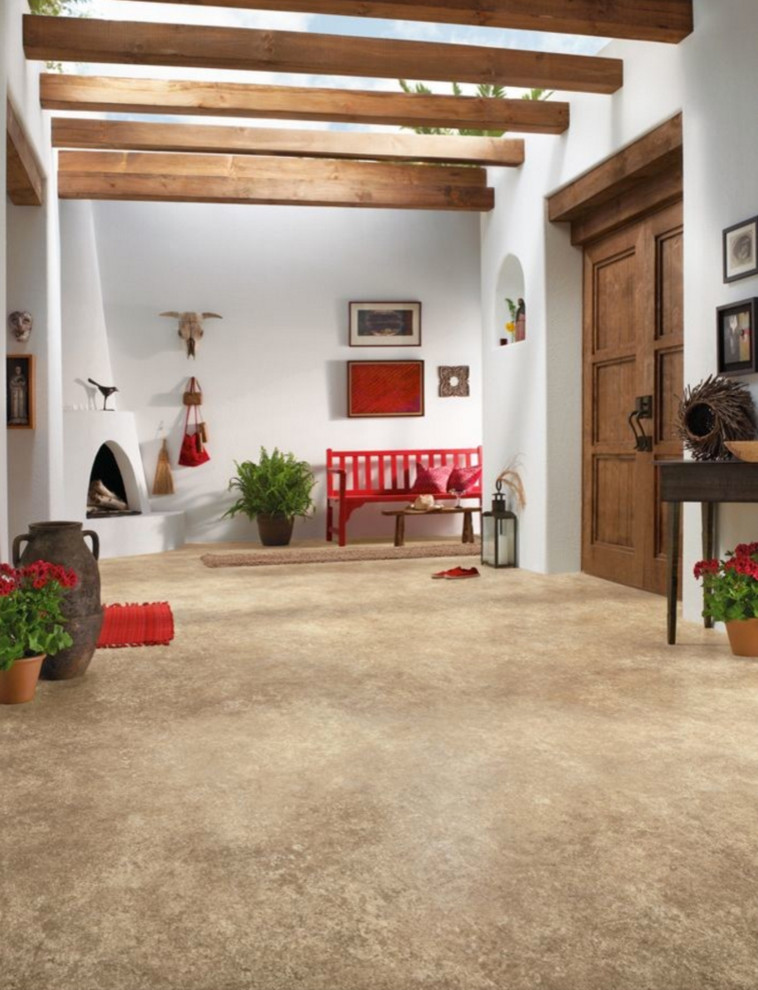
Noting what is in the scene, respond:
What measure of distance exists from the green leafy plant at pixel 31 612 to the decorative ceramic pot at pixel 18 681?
3cm

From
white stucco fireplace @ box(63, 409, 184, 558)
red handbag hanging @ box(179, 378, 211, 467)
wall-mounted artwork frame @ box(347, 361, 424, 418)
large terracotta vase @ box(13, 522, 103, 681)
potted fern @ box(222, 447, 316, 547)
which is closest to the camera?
large terracotta vase @ box(13, 522, 103, 681)

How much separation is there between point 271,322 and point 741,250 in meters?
5.79

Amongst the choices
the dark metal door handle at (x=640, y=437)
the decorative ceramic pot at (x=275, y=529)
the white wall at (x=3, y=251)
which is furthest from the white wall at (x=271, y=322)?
the white wall at (x=3, y=251)

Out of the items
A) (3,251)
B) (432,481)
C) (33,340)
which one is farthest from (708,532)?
→ (432,481)

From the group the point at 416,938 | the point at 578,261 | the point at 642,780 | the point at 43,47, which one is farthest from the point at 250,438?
the point at 416,938

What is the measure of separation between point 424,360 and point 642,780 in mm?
7470

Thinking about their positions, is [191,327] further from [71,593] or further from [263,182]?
[71,593]

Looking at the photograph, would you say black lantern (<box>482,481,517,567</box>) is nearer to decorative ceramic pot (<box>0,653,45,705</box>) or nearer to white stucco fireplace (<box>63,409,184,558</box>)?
white stucco fireplace (<box>63,409,184,558</box>)

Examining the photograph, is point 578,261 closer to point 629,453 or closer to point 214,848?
point 629,453

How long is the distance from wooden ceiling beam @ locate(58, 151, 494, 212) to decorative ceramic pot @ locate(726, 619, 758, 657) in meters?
4.68

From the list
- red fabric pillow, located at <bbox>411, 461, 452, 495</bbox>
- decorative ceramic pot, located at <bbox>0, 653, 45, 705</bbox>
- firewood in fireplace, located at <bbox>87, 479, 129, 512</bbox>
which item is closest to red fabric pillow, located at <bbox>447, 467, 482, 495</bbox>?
red fabric pillow, located at <bbox>411, 461, 452, 495</bbox>

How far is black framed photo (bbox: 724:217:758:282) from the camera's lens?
14.3ft

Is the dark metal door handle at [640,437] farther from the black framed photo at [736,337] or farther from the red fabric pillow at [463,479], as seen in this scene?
the red fabric pillow at [463,479]

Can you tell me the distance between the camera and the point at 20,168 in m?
5.52
